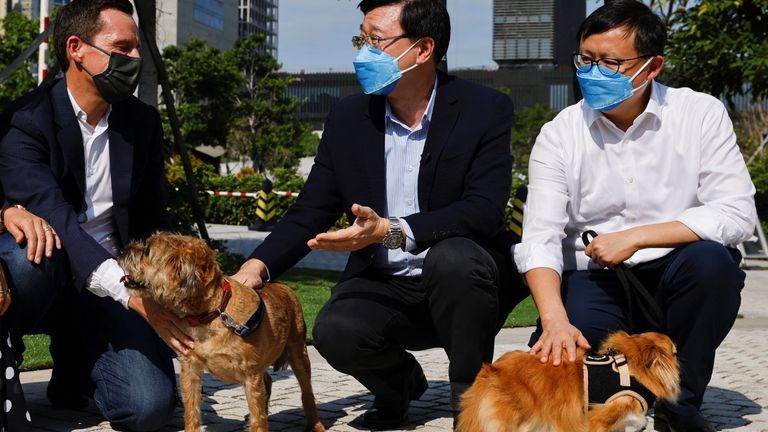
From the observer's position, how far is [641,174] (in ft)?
14.3

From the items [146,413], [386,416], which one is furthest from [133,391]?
[386,416]

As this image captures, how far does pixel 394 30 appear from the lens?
4.50m

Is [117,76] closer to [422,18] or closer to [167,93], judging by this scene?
[422,18]

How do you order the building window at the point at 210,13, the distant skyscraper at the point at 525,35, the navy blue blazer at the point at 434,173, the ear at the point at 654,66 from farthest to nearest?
the distant skyscraper at the point at 525,35, the building window at the point at 210,13, the navy blue blazer at the point at 434,173, the ear at the point at 654,66

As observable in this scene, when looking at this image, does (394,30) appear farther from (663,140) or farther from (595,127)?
(663,140)

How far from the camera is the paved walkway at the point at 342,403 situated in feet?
15.6

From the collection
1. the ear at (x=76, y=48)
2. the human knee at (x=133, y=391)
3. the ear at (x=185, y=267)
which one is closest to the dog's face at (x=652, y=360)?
the ear at (x=185, y=267)

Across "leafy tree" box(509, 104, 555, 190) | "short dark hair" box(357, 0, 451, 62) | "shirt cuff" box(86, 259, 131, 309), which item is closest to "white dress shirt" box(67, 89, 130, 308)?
"shirt cuff" box(86, 259, 131, 309)

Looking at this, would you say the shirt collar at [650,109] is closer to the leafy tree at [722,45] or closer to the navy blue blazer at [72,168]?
the navy blue blazer at [72,168]

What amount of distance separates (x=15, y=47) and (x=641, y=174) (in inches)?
1264

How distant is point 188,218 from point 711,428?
856cm

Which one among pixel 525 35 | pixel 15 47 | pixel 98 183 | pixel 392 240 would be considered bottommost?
pixel 392 240

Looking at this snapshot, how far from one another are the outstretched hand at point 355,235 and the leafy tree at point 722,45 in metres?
14.0

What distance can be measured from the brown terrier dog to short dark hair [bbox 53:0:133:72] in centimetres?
134
